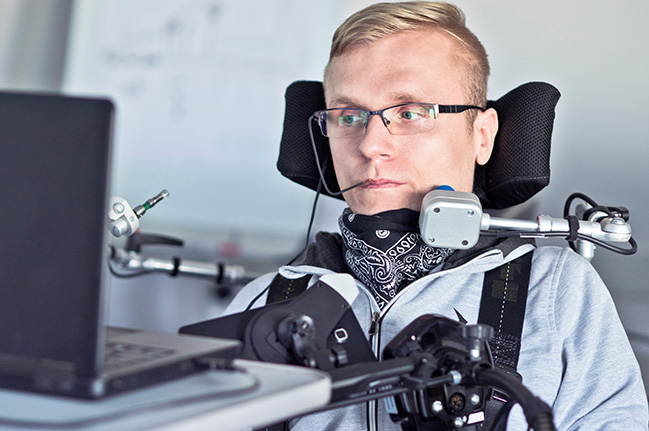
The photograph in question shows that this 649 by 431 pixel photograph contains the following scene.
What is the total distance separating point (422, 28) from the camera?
1451 millimetres

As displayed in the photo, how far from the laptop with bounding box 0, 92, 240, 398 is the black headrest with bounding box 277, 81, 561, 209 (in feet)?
3.31

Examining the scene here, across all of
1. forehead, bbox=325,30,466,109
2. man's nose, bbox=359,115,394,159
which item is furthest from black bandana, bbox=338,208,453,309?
forehead, bbox=325,30,466,109

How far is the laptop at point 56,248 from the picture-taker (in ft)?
1.93

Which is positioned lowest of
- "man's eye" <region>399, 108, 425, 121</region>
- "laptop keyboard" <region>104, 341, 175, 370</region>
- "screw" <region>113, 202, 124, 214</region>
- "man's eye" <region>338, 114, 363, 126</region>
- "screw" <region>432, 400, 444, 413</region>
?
"screw" <region>432, 400, 444, 413</region>

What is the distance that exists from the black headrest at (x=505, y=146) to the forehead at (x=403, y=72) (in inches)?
5.2

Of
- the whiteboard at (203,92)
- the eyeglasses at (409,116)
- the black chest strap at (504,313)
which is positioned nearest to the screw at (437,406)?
the black chest strap at (504,313)

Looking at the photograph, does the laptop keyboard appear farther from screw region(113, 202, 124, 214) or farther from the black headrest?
the black headrest

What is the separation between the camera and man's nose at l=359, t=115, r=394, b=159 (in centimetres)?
138

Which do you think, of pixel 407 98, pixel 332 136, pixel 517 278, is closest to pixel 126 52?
pixel 332 136

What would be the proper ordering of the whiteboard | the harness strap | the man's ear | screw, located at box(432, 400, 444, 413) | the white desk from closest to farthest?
the white desk → screw, located at box(432, 400, 444, 413) → the harness strap → the man's ear → the whiteboard

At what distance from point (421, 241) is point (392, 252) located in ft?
0.20

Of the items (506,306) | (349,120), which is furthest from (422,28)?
(506,306)

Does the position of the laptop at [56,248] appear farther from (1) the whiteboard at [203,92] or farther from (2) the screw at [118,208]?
(1) the whiteboard at [203,92]

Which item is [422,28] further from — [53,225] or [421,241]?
[53,225]
